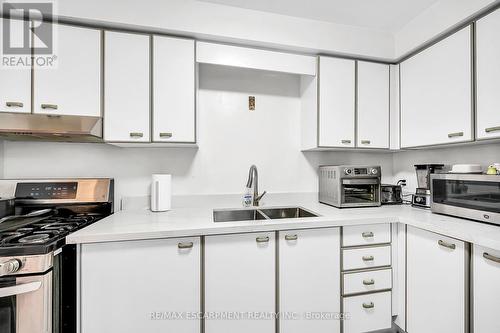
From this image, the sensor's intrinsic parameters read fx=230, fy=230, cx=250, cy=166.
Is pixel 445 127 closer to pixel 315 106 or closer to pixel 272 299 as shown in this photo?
pixel 315 106

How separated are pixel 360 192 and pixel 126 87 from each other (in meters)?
2.01

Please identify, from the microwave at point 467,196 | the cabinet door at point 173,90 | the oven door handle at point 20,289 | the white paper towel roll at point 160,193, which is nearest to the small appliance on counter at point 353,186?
the microwave at point 467,196

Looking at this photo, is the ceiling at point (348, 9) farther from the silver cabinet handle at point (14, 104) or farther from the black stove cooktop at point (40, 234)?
the black stove cooktop at point (40, 234)

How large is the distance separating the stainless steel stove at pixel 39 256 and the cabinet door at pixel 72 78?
21.4 inches

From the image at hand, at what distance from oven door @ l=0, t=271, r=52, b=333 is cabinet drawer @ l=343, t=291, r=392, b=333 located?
168 centimetres

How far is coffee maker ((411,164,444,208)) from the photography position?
183cm

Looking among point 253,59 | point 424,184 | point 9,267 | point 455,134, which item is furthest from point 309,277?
point 253,59

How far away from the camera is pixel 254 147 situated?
7.02 ft

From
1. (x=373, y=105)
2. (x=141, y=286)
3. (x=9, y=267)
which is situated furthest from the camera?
(x=373, y=105)

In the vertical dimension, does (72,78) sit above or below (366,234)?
above

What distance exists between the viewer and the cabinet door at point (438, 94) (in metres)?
1.54

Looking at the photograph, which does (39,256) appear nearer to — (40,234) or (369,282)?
(40,234)

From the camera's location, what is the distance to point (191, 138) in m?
1.70

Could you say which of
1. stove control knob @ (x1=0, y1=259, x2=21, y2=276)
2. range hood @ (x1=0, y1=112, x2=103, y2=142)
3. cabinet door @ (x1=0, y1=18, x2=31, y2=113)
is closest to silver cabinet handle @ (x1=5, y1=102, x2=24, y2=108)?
cabinet door @ (x1=0, y1=18, x2=31, y2=113)
